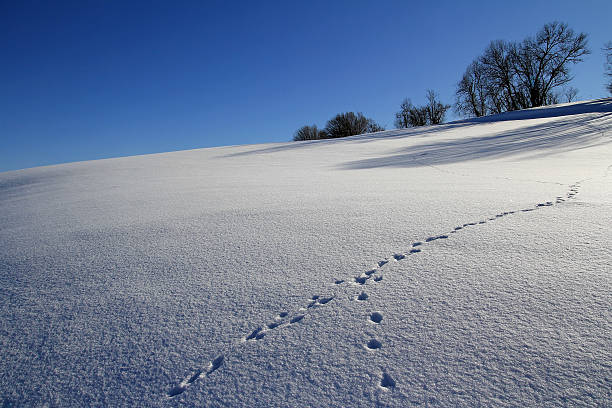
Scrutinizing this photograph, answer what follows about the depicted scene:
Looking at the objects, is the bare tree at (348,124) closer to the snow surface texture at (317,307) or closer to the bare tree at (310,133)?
the bare tree at (310,133)

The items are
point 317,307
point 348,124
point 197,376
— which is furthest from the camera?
point 348,124

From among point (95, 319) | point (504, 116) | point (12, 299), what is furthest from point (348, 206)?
point (504, 116)

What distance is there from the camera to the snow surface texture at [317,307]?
0.73 metres

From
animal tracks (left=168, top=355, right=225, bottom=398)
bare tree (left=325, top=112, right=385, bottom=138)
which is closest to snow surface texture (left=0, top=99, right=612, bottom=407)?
animal tracks (left=168, top=355, right=225, bottom=398)

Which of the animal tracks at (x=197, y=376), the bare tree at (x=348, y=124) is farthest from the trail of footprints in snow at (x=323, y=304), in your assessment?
the bare tree at (x=348, y=124)

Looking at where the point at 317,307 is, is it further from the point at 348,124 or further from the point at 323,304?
the point at 348,124

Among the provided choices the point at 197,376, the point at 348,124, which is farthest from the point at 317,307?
the point at 348,124

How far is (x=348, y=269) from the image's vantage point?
4.13 ft

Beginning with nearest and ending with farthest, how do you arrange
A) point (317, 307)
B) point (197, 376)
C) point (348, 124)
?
point (197, 376)
point (317, 307)
point (348, 124)

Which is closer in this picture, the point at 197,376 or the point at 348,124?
the point at 197,376

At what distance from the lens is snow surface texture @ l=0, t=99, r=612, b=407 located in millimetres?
727

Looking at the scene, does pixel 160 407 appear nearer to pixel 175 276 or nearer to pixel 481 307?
pixel 175 276

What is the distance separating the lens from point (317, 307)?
3.33 feet

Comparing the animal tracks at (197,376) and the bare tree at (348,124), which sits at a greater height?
the bare tree at (348,124)
